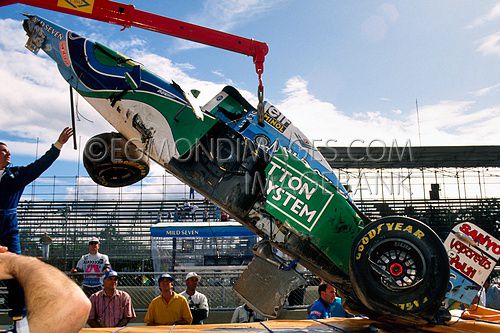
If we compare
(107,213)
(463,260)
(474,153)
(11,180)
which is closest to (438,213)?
(474,153)

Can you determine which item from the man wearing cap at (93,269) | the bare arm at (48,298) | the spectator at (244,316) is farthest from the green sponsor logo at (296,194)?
the man wearing cap at (93,269)

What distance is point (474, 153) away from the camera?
80.1 ft

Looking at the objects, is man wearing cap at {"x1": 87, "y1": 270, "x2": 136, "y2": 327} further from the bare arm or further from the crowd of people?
the bare arm

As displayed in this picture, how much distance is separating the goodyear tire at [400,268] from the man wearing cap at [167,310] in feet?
10.2

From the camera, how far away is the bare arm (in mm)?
1396

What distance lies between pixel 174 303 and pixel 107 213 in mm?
19993

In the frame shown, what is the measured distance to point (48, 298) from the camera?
1427mm

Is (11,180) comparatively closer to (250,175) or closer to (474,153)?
(250,175)

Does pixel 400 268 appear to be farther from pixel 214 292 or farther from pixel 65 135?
pixel 214 292

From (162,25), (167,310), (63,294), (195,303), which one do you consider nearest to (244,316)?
(195,303)

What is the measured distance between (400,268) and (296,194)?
120 centimetres

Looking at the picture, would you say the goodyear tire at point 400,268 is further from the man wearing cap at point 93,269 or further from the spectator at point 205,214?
the spectator at point 205,214

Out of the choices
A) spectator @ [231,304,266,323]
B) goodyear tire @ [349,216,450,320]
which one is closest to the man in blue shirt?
goodyear tire @ [349,216,450,320]

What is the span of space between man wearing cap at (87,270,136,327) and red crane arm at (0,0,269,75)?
3486mm
